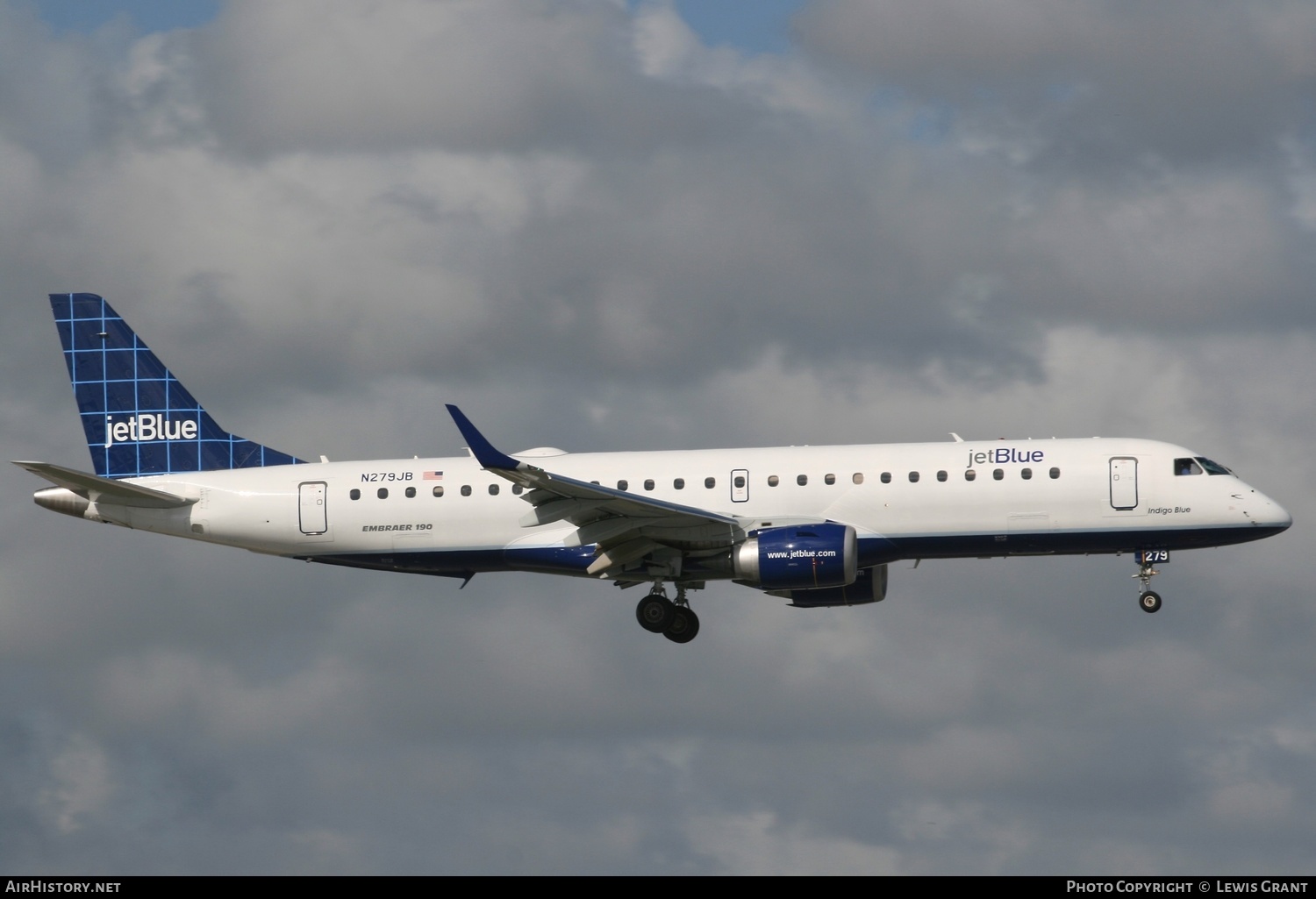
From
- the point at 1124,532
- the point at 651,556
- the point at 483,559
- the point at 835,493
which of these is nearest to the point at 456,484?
the point at 483,559

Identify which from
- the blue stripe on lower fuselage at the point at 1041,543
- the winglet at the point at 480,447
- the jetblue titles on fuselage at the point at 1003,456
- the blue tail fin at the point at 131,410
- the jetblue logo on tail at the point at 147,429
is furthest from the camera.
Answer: the jetblue logo on tail at the point at 147,429

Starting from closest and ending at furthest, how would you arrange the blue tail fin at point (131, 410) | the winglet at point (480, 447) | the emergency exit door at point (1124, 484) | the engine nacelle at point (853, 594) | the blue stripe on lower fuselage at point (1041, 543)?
the winglet at point (480, 447) < the emergency exit door at point (1124, 484) < the blue stripe on lower fuselage at point (1041, 543) < the engine nacelle at point (853, 594) < the blue tail fin at point (131, 410)

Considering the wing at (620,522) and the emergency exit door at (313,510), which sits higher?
the emergency exit door at (313,510)

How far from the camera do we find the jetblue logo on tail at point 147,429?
51.6m

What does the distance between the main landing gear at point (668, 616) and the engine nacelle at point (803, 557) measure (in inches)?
142

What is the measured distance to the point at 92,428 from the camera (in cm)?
5222

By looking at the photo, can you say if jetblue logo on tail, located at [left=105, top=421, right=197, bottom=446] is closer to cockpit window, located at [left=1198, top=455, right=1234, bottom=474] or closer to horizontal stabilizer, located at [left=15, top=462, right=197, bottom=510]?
horizontal stabilizer, located at [left=15, top=462, right=197, bottom=510]

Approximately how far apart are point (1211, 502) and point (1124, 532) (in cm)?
221

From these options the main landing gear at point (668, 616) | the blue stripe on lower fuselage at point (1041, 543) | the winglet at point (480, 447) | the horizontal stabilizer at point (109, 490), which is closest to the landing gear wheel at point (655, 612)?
the main landing gear at point (668, 616)

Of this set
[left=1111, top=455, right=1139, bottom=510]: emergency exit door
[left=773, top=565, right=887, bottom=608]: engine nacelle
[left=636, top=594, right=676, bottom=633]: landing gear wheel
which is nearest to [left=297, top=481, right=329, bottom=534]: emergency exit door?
[left=636, top=594, right=676, bottom=633]: landing gear wheel

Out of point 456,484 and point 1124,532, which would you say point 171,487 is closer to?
point 456,484

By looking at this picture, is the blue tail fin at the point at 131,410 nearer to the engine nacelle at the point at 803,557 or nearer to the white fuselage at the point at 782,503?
the white fuselage at the point at 782,503

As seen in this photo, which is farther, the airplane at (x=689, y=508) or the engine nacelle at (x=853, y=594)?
the engine nacelle at (x=853, y=594)

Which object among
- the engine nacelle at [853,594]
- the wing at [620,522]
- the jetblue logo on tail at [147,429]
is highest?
the jetblue logo on tail at [147,429]
